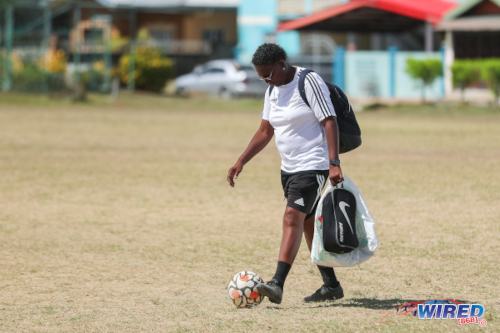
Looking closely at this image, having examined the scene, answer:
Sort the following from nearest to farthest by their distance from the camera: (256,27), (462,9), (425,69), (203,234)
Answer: (203,234), (425,69), (462,9), (256,27)

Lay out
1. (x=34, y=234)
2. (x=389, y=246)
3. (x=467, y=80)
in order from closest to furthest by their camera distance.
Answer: (x=389, y=246), (x=34, y=234), (x=467, y=80)

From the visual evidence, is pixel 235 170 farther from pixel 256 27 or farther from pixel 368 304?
pixel 256 27

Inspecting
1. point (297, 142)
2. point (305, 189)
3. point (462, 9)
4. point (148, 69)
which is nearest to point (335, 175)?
point (305, 189)

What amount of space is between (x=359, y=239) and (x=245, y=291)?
0.89 metres

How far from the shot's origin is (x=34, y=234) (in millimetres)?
8453

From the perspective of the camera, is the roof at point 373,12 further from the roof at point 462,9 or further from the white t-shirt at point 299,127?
the white t-shirt at point 299,127

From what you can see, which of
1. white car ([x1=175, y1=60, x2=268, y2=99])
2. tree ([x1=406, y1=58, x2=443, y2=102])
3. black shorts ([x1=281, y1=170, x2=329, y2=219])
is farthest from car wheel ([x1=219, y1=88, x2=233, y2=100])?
black shorts ([x1=281, y1=170, x2=329, y2=219])

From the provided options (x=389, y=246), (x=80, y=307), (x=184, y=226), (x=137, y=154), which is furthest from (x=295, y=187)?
(x=137, y=154)

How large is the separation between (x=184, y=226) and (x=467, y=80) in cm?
2182

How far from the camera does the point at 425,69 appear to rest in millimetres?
29531

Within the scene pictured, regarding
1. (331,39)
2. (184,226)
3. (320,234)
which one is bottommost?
(184,226)

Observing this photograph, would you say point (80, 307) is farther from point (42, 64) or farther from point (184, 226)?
point (42, 64)

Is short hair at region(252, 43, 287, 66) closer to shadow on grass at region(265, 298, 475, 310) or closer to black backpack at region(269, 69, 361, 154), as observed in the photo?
black backpack at region(269, 69, 361, 154)

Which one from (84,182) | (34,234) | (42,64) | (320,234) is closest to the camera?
(320,234)
